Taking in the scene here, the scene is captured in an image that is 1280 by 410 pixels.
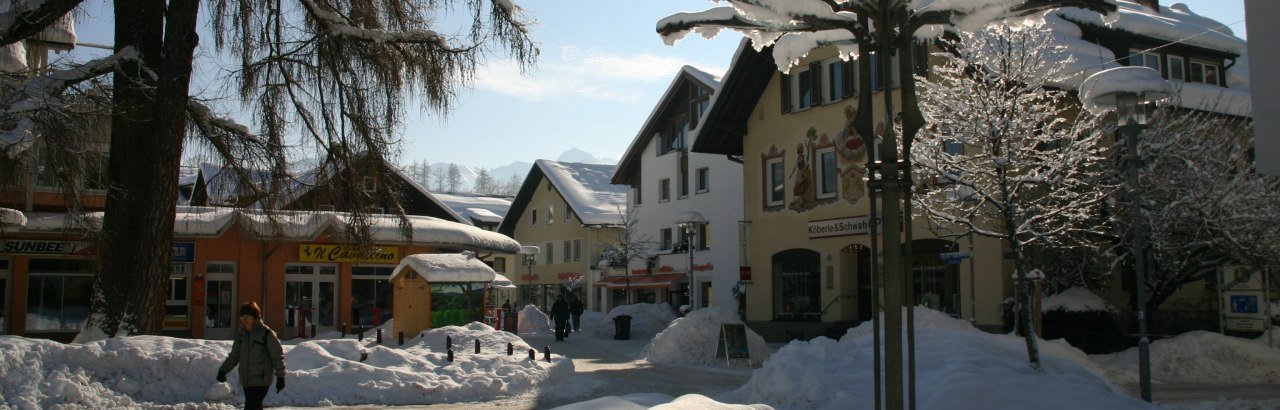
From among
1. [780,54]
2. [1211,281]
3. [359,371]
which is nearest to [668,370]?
[359,371]

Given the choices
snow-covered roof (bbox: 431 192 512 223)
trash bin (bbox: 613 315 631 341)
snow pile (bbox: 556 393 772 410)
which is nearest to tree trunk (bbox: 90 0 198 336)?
snow pile (bbox: 556 393 772 410)

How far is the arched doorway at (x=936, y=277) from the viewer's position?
87.4ft

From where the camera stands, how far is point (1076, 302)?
→ 74.2ft

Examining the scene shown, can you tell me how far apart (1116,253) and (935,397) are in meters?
15.5

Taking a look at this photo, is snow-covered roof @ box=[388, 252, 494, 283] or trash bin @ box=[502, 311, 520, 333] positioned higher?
snow-covered roof @ box=[388, 252, 494, 283]

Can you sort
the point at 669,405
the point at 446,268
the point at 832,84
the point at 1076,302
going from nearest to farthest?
the point at 669,405, the point at 1076,302, the point at 446,268, the point at 832,84

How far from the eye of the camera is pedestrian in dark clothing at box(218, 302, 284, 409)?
10.4 metres

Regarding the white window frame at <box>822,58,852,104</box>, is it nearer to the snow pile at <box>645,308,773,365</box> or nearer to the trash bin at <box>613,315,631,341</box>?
the snow pile at <box>645,308,773,365</box>

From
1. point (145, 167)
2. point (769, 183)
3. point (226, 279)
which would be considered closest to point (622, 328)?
point (769, 183)

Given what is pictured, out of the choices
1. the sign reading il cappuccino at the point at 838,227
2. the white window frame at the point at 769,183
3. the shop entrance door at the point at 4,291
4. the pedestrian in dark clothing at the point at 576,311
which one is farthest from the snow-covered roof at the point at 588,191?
the shop entrance door at the point at 4,291

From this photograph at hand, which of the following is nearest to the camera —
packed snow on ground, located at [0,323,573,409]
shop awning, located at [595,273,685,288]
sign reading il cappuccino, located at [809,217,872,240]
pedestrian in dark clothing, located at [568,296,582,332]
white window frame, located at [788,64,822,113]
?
packed snow on ground, located at [0,323,573,409]

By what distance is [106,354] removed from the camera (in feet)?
40.7

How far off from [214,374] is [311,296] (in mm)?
18944

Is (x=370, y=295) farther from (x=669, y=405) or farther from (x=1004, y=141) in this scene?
(x=669, y=405)
